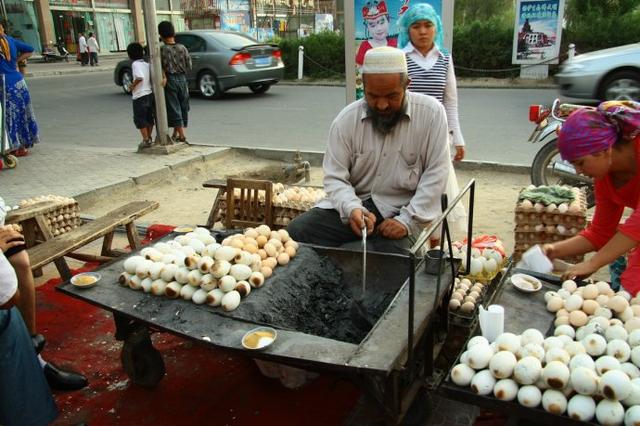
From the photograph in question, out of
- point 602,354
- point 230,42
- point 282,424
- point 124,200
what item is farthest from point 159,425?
point 230,42

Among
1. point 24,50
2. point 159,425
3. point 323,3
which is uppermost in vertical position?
point 323,3

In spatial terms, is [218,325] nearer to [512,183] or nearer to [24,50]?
[512,183]

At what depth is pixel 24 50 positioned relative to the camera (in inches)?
295

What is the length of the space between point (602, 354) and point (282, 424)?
4.82ft

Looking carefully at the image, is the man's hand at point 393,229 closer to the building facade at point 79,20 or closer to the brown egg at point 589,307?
the brown egg at point 589,307

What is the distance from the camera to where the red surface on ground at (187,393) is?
261cm

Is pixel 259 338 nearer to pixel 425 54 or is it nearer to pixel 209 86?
pixel 425 54

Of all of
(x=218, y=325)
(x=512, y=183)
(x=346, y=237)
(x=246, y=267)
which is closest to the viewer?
(x=218, y=325)

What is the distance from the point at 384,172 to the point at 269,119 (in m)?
7.46

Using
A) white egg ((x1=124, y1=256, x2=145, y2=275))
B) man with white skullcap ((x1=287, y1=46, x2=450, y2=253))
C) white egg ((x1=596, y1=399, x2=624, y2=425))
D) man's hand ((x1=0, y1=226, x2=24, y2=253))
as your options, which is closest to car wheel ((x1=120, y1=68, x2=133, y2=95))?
man's hand ((x1=0, y1=226, x2=24, y2=253))

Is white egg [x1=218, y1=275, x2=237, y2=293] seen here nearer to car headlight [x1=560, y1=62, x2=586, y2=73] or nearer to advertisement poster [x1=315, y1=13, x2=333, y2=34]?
car headlight [x1=560, y1=62, x2=586, y2=73]

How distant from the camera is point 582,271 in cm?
231

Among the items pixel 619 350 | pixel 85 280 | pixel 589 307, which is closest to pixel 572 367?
pixel 619 350

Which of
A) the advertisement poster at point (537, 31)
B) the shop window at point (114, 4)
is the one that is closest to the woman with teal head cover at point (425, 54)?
the advertisement poster at point (537, 31)
